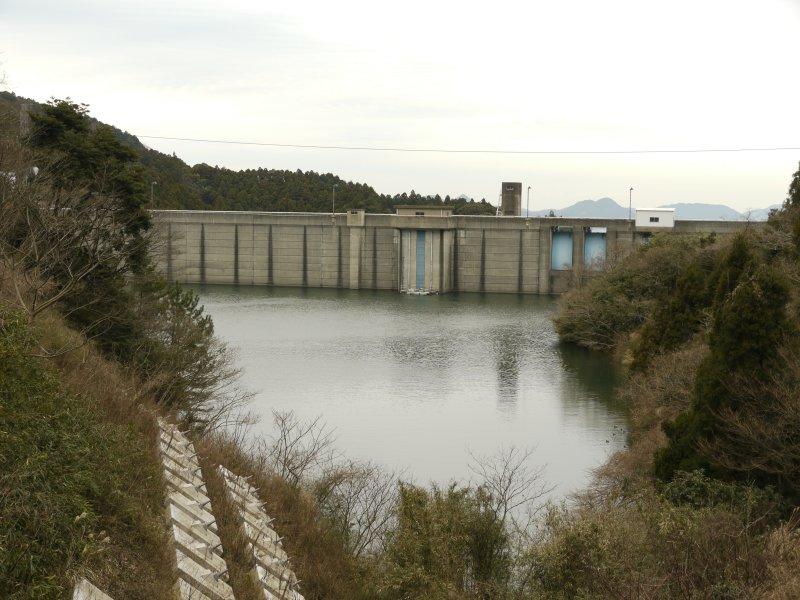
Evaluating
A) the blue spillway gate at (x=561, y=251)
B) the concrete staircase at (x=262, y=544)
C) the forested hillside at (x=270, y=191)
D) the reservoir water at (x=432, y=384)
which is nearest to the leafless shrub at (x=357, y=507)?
the concrete staircase at (x=262, y=544)

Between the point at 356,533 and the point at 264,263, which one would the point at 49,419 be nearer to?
the point at 356,533

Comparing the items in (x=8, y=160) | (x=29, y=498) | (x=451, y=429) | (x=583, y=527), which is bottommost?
(x=451, y=429)

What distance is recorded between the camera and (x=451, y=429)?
1798 cm

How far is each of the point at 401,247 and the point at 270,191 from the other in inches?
1353

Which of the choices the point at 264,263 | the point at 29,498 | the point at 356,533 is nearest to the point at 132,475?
the point at 29,498

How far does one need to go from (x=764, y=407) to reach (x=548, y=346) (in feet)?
61.5

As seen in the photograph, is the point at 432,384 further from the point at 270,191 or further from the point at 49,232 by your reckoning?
the point at 270,191

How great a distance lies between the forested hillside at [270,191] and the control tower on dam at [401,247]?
16.7 m

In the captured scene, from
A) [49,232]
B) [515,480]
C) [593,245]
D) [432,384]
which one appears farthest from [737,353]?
[593,245]

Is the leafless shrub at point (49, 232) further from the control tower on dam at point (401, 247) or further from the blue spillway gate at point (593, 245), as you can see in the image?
the blue spillway gate at point (593, 245)

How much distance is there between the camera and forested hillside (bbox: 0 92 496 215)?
238 ft

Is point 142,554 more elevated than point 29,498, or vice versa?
point 29,498

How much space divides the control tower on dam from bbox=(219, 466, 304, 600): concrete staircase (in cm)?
3676

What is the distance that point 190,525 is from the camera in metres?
7.84
